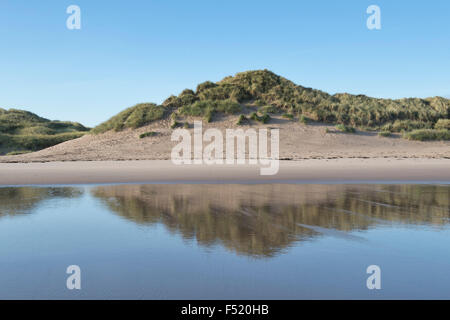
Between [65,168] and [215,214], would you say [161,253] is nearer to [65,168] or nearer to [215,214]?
[215,214]

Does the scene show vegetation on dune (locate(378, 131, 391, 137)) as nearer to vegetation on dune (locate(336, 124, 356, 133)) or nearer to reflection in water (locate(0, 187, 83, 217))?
vegetation on dune (locate(336, 124, 356, 133))

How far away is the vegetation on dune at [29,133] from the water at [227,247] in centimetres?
3183

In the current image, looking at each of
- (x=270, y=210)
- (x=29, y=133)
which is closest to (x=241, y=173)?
(x=270, y=210)

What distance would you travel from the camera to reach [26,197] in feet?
35.5

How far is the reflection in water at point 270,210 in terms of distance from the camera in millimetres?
6094

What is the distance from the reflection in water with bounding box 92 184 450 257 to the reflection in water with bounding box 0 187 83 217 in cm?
103

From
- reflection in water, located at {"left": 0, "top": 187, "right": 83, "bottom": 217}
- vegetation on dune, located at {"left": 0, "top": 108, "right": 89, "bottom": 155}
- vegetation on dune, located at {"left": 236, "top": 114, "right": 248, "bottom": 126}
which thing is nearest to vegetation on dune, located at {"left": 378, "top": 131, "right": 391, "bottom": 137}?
vegetation on dune, located at {"left": 236, "top": 114, "right": 248, "bottom": 126}

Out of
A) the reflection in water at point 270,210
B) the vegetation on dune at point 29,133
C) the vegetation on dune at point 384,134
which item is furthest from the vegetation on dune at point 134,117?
the reflection in water at point 270,210

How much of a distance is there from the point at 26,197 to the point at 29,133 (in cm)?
5851

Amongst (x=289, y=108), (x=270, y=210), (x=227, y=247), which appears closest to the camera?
(x=227, y=247)

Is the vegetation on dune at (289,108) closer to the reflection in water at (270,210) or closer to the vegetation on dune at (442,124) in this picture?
the vegetation on dune at (442,124)

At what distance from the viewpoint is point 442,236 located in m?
5.98

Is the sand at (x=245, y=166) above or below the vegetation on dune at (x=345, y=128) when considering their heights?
below

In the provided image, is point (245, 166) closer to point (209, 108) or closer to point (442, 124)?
point (209, 108)
